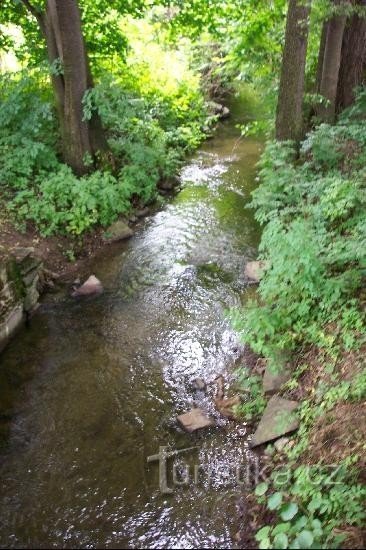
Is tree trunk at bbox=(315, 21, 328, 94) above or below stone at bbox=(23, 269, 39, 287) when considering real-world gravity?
above

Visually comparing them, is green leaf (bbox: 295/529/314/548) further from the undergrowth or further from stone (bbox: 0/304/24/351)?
stone (bbox: 0/304/24/351)

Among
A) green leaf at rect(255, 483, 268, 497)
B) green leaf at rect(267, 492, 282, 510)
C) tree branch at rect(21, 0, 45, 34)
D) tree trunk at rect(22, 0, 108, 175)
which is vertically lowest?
green leaf at rect(255, 483, 268, 497)

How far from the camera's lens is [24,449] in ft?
15.8

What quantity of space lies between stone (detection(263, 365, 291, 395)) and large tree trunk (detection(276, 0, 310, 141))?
5347 millimetres

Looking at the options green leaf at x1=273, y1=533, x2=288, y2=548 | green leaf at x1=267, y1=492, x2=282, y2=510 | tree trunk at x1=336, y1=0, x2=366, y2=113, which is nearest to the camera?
green leaf at x1=273, y1=533, x2=288, y2=548

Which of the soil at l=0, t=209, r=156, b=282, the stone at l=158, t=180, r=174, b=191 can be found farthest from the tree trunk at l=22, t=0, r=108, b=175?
the stone at l=158, t=180, r=174, b=191

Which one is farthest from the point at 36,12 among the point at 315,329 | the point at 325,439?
the point at 325,439

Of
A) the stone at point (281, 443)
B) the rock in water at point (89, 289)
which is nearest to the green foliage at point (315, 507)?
the stone at point (281, 443)

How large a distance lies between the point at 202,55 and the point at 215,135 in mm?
3823

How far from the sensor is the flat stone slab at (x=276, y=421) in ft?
14.6

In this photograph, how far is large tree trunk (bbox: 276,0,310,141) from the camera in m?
7.59

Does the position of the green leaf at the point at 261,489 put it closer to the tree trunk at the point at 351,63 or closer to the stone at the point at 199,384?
the stone at the point at 199,384

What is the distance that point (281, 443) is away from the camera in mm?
4473

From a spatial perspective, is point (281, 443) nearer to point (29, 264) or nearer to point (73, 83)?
point (29, 264)
